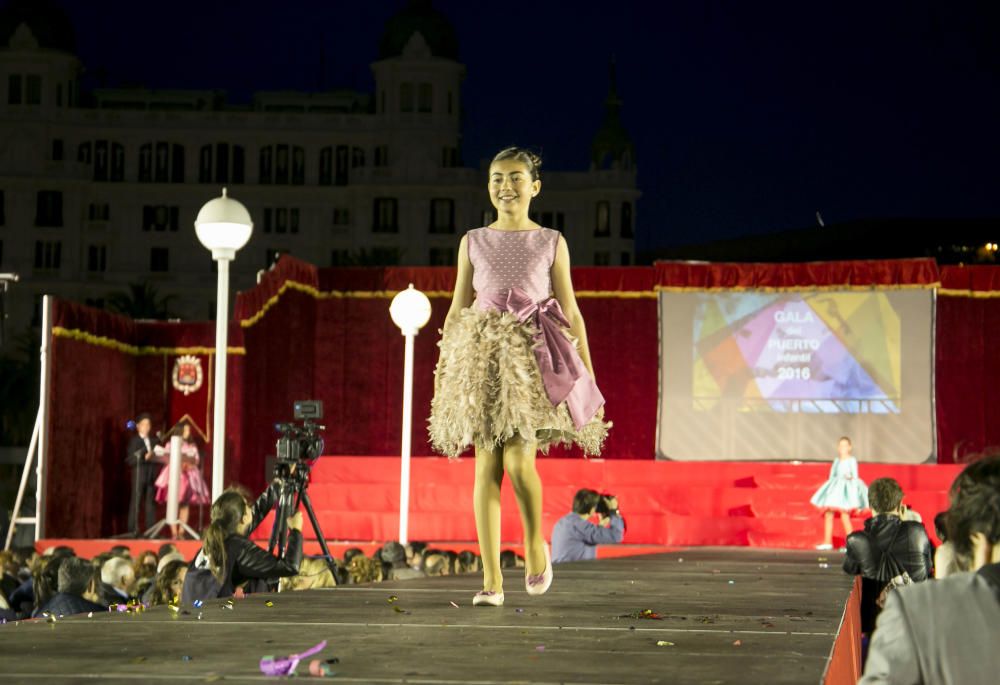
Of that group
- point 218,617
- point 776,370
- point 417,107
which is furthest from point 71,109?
point 218,617

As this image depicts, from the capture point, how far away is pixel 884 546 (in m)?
6.34

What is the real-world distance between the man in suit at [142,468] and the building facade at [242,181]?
3551 cm

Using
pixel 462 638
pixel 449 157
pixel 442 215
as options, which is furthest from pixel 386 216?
pixel 462 638

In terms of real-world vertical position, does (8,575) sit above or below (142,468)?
below

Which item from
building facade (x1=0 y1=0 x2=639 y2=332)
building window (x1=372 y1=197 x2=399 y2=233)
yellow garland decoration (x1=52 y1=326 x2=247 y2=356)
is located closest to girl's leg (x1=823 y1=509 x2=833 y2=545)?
yellow garland decoration (x1=52 y1=326 x2=247 y2=356)

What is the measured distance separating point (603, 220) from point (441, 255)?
19.2 feet

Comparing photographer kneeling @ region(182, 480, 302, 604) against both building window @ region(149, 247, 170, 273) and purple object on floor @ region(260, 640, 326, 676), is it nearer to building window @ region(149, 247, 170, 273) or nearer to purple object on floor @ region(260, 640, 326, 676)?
purple object on floor @ region(260, 640, 326, 676)

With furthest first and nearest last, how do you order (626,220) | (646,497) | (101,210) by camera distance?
(101,210) < (626,220) < (646,497)

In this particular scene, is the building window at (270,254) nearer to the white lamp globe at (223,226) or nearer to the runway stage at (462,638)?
the white lamp globe at (223,226)

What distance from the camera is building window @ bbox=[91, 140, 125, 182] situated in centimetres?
5238

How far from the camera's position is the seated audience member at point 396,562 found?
24.9ft

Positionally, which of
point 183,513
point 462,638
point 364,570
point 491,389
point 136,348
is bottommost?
point 183,513

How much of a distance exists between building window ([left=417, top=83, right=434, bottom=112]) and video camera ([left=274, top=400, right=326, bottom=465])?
4459cm

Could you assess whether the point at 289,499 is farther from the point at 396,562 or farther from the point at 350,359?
the point at 350,359
